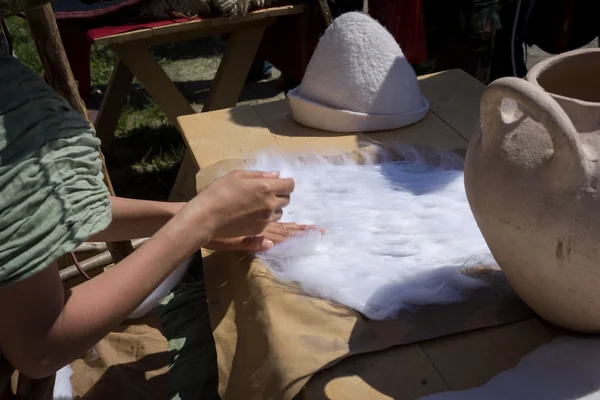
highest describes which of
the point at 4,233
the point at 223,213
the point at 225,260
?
the point at 4,233

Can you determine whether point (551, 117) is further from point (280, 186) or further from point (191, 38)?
point (191, 38)

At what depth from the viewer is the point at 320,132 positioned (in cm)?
161

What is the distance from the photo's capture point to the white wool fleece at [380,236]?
0.99 metres

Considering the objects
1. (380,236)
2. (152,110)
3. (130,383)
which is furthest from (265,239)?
(152,110)

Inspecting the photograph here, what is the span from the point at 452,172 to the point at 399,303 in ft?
1.61

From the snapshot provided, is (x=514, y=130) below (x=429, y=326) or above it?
above

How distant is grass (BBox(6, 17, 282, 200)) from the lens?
9.09 feet

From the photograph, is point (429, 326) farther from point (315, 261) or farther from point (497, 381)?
point (315, 261)

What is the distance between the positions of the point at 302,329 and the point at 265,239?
0.24 m

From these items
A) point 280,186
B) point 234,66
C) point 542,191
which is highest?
point 542,191

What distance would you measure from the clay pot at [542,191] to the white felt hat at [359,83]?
28.6 inches

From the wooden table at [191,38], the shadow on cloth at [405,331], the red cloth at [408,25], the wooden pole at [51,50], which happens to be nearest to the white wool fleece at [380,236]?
the shadow on cloth at [405,331]

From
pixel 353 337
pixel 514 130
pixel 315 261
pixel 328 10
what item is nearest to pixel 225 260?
pixel 315 261

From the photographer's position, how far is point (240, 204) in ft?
3.25
